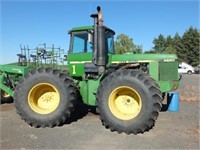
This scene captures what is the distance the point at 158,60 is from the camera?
802 centimetres

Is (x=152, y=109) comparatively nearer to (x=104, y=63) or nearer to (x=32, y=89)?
(x=104, y=63)

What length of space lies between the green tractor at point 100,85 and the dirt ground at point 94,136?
309mm

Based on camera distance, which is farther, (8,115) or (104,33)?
(8,115)

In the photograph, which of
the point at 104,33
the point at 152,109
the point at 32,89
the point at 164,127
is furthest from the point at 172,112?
the point at 32,89

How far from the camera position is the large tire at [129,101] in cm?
690

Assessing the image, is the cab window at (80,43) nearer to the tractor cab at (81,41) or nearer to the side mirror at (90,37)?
the tractor cab at (81,41)

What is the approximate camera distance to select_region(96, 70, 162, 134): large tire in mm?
6898

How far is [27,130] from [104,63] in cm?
267

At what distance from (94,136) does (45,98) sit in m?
2.29

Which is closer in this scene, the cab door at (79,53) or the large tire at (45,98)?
the large tire at (45,98)

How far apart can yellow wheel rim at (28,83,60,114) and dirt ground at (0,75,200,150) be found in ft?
1.90

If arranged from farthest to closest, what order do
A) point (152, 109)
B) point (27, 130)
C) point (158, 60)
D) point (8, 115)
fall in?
1. point (8, 115)
2. point (158, 60)
3. point (27, 130)
4. point (152, 109)

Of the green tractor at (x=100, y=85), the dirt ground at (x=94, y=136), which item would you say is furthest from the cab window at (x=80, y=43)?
the dirt ground at (x=94, y=136)

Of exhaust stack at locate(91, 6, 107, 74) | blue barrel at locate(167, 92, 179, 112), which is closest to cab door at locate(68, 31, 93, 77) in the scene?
exhaust stack at locate(91, 6, 107, 74)
